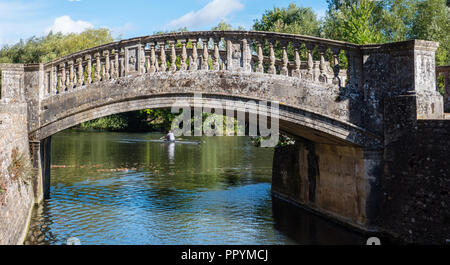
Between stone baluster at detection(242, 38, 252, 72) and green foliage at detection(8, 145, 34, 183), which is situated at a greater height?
stone baluster at detection(242, 38, 252, 72)

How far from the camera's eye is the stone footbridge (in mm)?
→ 8459

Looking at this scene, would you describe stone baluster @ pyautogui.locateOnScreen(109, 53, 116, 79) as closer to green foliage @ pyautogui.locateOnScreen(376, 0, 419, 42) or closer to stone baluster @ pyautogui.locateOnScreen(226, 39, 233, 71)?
stone baluster @ pyautogui.locateOnScreen(226, 39, 233, 71)

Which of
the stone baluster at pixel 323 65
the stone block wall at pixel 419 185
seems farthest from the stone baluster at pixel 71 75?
the stone block wall at pixel 419 185

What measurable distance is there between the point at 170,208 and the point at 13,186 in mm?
4703

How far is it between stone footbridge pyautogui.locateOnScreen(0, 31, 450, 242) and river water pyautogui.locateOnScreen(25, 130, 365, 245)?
3.58ft

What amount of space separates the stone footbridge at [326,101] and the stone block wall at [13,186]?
114 mm

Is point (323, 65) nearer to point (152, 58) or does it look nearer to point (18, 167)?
point (152, 58)

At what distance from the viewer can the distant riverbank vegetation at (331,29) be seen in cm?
2424

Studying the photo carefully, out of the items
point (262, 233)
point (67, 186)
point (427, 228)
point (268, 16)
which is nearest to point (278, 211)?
point (262, 233)

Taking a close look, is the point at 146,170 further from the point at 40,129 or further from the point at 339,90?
the point at 339,90

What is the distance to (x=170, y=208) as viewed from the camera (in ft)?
40.0

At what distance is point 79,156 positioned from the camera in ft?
79.2

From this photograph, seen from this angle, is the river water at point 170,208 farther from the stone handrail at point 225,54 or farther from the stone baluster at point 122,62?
the stone baluster at point 122,62

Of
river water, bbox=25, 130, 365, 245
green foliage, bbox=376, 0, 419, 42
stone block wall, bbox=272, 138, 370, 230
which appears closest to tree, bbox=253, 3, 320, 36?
green foliage, bbox=376, 0, 419, 42
